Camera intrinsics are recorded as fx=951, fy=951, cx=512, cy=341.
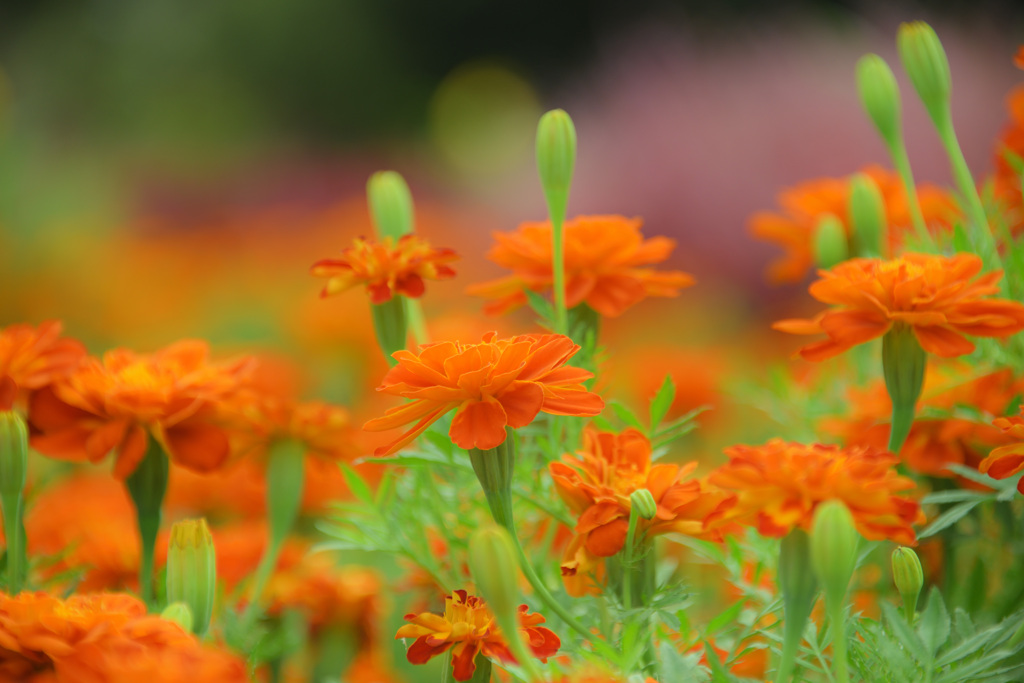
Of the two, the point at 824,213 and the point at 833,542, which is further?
the point at 824,213

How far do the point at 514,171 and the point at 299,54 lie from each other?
164cm

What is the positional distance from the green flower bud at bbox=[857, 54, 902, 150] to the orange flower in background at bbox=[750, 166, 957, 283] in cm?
10

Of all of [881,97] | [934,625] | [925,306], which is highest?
[881,97]

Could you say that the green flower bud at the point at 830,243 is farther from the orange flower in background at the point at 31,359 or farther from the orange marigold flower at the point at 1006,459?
the orange flower in background at the point at 31,359

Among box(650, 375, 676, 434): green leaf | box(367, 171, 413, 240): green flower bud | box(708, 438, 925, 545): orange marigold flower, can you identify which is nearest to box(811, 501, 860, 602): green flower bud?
box(708, 438, 925, 545): orange marigold flower

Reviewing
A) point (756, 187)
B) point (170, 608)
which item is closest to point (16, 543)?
point (170, 608)

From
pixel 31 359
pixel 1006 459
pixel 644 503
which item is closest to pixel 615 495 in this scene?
pixel 644 503

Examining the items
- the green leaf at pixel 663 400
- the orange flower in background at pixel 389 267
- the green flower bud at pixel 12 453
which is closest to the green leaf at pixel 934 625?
the green leaf at pixel 663 400

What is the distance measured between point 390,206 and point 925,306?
23 cm

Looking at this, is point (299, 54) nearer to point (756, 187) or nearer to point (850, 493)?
point (756, 187)

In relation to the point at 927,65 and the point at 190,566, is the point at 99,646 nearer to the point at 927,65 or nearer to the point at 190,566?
the point at 190,566

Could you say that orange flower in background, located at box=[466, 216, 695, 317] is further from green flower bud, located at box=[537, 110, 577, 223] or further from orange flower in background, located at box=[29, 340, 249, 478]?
orange flower in background, located at box=[29, 340, 249, 478]

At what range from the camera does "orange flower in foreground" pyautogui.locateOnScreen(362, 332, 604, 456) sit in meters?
0.30

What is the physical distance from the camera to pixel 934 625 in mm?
309
